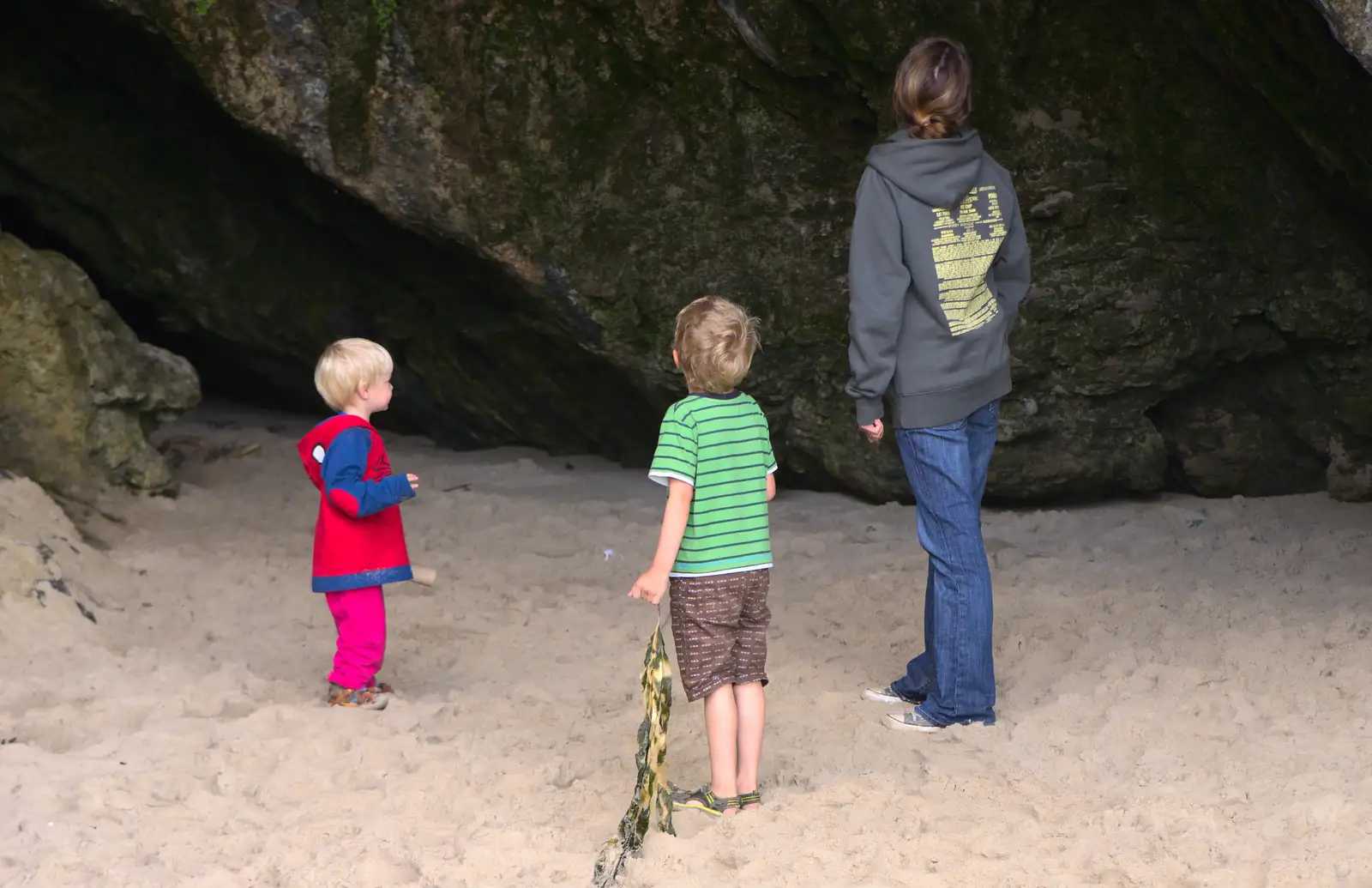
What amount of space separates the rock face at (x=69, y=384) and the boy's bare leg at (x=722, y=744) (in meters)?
3.64

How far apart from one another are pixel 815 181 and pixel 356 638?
309 centimetres

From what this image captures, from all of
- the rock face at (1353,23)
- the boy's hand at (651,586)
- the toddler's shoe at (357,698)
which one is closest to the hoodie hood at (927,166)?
the rock face at (1353,23)

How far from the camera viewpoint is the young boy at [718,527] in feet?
10.6

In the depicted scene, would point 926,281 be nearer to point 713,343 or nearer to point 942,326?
point 942,326

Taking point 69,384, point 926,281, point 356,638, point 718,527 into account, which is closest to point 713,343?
point 718,527

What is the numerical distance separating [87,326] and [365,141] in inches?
59.0

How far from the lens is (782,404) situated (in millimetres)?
6516

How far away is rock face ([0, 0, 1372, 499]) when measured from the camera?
5.55 metres

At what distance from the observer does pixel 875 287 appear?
12.2 feet

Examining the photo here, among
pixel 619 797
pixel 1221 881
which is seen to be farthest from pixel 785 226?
pixel 1221 881

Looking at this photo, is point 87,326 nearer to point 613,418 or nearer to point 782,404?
point 613,418

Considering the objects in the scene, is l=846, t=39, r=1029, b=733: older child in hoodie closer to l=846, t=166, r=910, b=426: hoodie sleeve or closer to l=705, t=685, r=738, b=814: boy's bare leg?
l=846, t=166, r=910, b=426: hoodie sleeve

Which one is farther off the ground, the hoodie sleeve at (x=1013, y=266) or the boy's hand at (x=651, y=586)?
the hoodie sleeve at (x=1013, y=266)

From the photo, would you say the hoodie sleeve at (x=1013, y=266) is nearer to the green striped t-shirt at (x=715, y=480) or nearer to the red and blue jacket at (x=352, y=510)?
the green striped t-shirt at (x=715, y=480)
